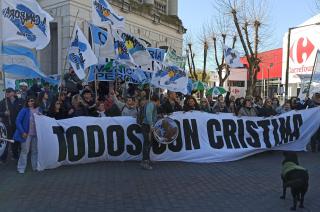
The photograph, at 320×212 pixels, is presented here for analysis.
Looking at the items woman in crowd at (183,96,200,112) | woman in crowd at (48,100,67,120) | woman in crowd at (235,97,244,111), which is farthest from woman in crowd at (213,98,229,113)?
woman in crowd at (48,100,67,120)

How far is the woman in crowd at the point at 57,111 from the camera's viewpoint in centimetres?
1117

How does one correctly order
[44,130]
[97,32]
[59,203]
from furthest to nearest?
[97,32] < [44,130] < [59,203]

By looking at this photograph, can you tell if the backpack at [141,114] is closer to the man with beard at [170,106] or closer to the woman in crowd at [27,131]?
the man with beard at [170,106]

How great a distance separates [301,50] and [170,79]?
2760cm

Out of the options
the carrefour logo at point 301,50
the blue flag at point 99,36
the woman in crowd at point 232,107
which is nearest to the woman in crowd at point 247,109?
the woman in crowd at point 232,107

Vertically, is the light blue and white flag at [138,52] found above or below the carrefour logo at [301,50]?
below

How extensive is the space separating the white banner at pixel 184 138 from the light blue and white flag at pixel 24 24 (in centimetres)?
197

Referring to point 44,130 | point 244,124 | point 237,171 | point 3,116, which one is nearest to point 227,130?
point 244,124

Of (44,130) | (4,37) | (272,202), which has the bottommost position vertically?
(272,202)

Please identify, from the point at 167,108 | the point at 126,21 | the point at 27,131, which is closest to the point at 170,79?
the point at 167,108

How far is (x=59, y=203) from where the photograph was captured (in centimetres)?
713

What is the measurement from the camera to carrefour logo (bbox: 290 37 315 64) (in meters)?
37.6

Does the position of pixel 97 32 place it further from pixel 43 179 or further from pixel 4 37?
pixel 43 179

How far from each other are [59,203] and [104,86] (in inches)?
543
